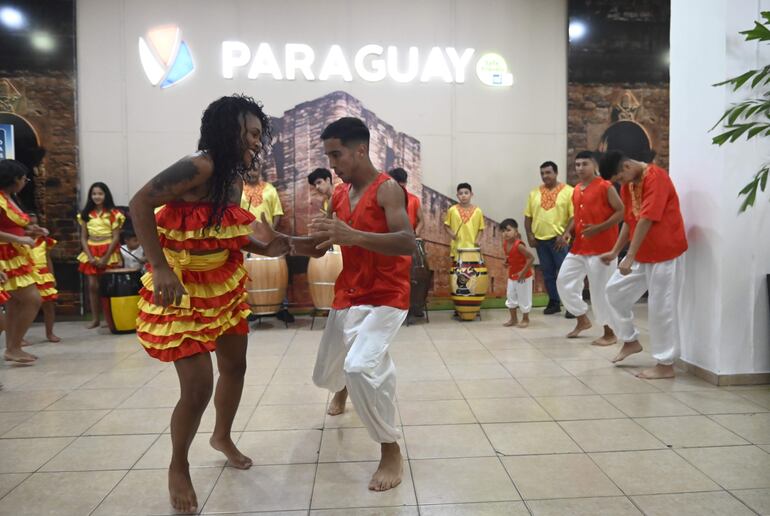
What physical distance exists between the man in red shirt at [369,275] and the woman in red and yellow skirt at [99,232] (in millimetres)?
4532

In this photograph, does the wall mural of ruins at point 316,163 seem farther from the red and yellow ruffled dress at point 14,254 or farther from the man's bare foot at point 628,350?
the man's bare foot at point 628,350

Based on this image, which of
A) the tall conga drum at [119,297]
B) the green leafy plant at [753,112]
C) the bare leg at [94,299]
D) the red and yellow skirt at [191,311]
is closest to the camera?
the red and yellow skirt at [191,311]

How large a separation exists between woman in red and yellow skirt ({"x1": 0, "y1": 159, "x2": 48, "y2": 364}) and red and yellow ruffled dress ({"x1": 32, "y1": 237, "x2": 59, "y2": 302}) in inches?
7.1

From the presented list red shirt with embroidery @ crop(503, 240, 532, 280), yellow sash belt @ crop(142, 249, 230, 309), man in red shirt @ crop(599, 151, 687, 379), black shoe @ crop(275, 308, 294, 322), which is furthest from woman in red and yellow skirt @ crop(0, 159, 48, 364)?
man in red shirt @ crop(599, 151, 687, 379)

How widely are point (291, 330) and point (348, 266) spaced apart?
Answer: 3750 mm

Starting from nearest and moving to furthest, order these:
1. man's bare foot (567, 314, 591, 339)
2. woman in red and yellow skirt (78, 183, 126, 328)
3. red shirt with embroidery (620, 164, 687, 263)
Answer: red shirt with embroidery (620, 164, 687, 263) < man's bare foot (567, 314, 591, 339) < woman in red and yellow skirt (78, 183, 126, 328)

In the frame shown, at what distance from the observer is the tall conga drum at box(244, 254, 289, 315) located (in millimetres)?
6074

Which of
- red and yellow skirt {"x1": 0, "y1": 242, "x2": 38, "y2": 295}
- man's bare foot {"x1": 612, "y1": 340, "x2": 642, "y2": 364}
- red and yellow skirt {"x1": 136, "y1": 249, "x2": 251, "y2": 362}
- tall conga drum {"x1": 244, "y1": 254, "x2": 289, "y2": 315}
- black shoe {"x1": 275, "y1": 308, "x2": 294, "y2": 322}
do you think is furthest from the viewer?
black shoe {"x1": 275, "y1": 308, "x2": 294, "y2": 322}

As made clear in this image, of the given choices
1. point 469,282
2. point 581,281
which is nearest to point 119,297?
point 469,282

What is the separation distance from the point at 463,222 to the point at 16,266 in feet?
15.1

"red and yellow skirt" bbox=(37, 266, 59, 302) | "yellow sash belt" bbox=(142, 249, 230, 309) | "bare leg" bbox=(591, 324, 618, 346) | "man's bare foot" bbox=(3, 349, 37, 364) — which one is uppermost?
"yellow sash belt" bbox=(142, 249, 230, 309)

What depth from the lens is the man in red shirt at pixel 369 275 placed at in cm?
230

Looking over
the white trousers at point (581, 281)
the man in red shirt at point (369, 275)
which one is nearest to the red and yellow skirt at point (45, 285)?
the man in red shirt at point (369, 275)

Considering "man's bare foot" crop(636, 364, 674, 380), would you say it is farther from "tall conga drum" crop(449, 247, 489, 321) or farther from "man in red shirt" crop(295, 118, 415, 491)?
"tall conga drum" crop(449, 247, 489, 321)
